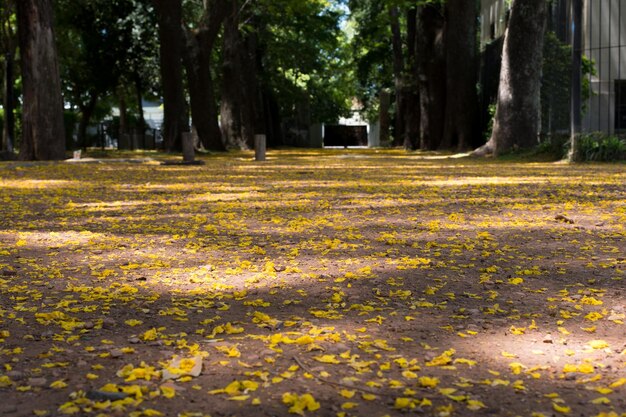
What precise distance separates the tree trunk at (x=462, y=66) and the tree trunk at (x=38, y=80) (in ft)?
39.6

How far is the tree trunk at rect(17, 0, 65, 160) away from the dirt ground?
11.2 meters

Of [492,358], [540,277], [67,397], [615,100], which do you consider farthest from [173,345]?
[615,100]

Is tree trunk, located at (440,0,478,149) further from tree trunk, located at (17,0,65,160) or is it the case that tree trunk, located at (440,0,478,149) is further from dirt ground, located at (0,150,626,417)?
dirt ground, located at (0,150,626,417)

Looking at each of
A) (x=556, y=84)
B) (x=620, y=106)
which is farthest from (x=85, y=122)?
(x=620, y=106)

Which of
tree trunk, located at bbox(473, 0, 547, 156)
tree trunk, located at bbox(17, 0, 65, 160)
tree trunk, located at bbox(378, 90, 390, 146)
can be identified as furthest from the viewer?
tree trunk, located at bbox(378, 90, 390, 146)

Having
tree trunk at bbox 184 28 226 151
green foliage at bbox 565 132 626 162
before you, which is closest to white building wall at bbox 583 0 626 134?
green foliage at bbox 565 132 626 162

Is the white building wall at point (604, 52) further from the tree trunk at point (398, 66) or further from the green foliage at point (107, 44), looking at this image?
the green foliage at point (107, 44)

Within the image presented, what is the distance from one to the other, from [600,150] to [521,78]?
9.34 ft

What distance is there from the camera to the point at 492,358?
141 inches

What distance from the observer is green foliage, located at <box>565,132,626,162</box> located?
757 inches

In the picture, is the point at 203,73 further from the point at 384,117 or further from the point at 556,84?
the point at 384,117

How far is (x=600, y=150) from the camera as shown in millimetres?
19312

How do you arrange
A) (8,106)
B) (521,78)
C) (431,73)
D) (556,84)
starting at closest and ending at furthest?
(521,78) → (8,106) → (556,84) → (431,73)

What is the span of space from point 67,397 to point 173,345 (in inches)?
29.7
